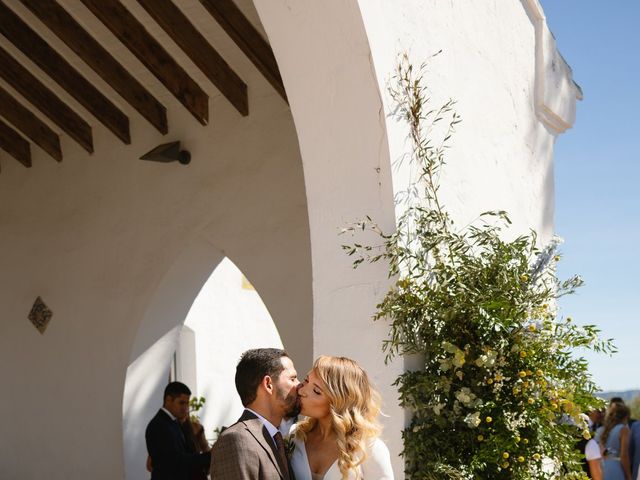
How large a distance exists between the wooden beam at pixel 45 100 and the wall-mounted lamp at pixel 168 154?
34.7 inches

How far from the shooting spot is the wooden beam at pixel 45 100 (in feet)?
24.6

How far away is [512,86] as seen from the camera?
15.3 ft

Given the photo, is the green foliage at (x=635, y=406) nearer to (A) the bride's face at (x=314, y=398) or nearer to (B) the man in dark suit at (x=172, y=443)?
(B) the man in dark suit at (x=172, y=443)

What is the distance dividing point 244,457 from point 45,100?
229 inches

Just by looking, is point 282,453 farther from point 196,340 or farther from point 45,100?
point 196,340

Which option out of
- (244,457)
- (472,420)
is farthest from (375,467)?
(472,420)

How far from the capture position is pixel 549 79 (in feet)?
16.5

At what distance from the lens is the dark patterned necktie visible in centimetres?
267

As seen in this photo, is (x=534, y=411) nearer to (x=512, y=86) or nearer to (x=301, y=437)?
(x=301, y=437)

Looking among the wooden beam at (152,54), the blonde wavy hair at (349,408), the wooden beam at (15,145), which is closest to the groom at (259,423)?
the blonde wavy hair at (349,408)

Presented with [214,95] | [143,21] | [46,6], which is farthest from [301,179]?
[46,6]

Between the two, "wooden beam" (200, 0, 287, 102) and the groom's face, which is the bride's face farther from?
"wooden beam" (200, 0, 287, 102)

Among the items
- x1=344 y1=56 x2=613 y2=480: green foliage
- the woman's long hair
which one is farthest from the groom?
the woman's long hair

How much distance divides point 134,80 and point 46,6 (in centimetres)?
88
